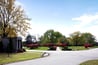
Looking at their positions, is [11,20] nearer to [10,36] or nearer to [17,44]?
[10,36]

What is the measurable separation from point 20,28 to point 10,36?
3.31m

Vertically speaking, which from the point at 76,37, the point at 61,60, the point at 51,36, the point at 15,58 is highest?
the point at 51,36

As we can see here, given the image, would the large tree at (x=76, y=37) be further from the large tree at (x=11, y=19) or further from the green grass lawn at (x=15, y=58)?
the green grass lawn at (x=15, y=58)

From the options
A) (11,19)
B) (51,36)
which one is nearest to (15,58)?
(11,19)

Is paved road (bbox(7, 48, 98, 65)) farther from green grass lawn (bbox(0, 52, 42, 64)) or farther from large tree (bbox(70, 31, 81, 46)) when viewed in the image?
large tree (bbox(70, 31, 81, 46))

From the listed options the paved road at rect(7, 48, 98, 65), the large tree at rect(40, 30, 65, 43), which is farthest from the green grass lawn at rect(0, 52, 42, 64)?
the large tree at rect(40, 30, 65, 43)

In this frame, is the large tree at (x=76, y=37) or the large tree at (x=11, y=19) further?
the large tree at (x=76, y=37)

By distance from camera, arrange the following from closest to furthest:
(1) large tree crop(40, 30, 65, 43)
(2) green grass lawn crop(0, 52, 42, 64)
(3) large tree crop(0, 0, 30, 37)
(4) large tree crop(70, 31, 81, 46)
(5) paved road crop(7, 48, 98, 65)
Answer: (5) paved road crop(7, 48, 98, 65), (2) green grass lawn crop(0, 52, 42, 64), (3) large tree crop(0, 0, 30, 37), (4) large tree crop(70, 31, 81, 46), (1) large tree crop(40, 30, 65, 43)

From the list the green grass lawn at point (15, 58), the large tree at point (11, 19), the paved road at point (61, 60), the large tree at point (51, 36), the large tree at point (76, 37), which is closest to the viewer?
the paved road at point (61, 60)

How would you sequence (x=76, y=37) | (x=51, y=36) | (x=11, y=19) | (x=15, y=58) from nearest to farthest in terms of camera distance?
(x=15, y=58) → (x=11, y=19) → (x=76, y=37) → (x=51, y=36)

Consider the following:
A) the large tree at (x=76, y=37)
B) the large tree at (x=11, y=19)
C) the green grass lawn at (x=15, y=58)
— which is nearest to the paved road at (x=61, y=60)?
the green grass lawn at (x=15, y=58)

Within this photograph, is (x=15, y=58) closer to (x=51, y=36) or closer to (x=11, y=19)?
(x=11, y=19)

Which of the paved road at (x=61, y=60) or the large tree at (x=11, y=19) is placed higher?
the large tree at (x=11, y=19)

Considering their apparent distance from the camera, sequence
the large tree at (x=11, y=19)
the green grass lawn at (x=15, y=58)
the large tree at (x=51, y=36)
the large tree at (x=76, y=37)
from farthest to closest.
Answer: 1. the large tree at (x=51, y=36)
2. the large tree at (x=76, y=37)
3. the large tree at (x=11, y=19)
4. the green grass lawn at (x=15, y=58)
